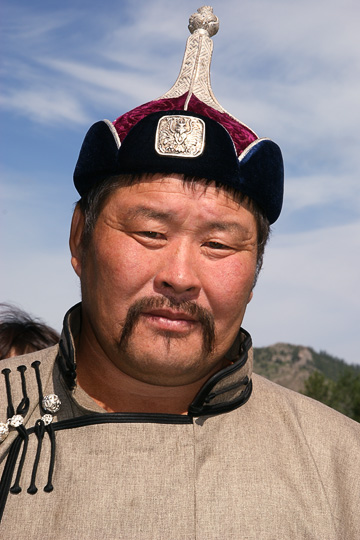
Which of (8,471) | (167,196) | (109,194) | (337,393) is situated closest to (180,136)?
(167,196)

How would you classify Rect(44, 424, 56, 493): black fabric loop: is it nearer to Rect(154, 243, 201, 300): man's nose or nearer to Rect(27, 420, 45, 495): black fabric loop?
Rect(27, 420, 45, 495): black fabric loop

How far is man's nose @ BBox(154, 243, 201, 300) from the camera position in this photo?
2998 millimetres

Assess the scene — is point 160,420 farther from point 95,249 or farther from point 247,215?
point 247,215

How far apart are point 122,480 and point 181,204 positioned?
128cm

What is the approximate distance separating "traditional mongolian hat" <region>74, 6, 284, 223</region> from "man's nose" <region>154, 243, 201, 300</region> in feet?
1.32

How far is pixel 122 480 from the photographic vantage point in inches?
116

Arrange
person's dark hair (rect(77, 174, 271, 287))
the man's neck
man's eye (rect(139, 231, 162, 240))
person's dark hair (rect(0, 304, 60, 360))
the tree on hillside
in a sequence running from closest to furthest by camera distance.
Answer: man's eye (rect(139, 231, 162, 240))
person's dark hair (rect(77, 174, 271, 287))
the man's neck
person's dark hair (rect(0, 304, 60, 360))
the tree on hillside

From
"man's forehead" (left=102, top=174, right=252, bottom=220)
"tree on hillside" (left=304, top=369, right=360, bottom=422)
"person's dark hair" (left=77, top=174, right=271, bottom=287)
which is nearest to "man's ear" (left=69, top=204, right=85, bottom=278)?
"person's dark hair" (left=77, top=174, right=271, bottom=287)

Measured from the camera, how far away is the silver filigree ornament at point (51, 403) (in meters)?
3.20

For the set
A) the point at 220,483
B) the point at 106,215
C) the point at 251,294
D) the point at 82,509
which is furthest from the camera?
the point at 251,294

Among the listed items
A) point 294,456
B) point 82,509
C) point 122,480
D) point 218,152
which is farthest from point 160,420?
point 218,152

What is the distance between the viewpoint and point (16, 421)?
3121 millimetres

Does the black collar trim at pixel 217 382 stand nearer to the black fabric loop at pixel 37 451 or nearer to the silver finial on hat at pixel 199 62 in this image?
the black fabric loop at pixel 37 451

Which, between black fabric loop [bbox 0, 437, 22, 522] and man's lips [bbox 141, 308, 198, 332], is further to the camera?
man's lips [bbox 141, 308, 198, 332]
